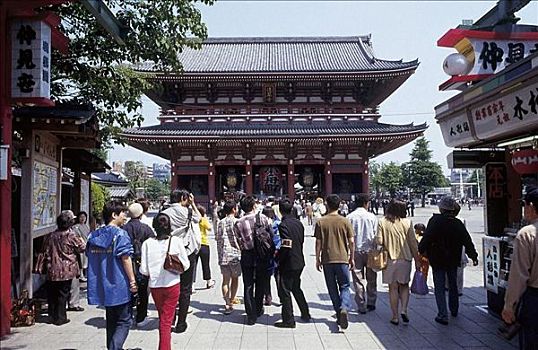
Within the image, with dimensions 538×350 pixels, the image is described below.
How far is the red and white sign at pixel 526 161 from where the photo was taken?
6.32 meters

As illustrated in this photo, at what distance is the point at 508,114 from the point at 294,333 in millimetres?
3877

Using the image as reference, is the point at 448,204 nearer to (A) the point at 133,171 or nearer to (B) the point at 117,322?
(B) the point at 117,322

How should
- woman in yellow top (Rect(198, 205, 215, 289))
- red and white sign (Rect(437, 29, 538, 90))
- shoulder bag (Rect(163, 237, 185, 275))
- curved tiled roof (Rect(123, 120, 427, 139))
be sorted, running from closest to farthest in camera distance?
shoulder bag (Rect(163, 237, 185, 275)), red and white sign (Rect(437, 29, 538, 90)), woman in yellow top (Rect(198, 205, 215, 289)), curved tiled roof (Rect(123, 120, 427, 139))

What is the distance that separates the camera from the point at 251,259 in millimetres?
6773

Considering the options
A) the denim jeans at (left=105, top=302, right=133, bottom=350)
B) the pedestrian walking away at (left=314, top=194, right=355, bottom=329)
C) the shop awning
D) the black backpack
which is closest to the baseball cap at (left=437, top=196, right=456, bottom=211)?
the pedestrian walking away at (left=314, top=194, right=355, bottom=329)

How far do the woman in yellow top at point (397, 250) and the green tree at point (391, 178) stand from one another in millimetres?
49222

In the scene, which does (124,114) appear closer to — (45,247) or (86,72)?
(86,72)

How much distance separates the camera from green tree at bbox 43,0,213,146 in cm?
829

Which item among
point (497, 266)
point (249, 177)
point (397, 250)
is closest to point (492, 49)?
point (497, 266)

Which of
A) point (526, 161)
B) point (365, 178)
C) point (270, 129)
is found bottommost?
point (526, 161)

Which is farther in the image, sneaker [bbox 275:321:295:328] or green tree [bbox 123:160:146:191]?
green tree [bbox 123:160:146:191]

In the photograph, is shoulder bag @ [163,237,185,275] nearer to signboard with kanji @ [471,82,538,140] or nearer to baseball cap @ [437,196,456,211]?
baseball cap @ [437,196,456,211]

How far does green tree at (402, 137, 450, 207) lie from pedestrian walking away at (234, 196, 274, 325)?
157 feet

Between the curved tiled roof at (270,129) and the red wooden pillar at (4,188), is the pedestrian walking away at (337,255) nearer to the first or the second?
the red wooden pillar at (4,188)
